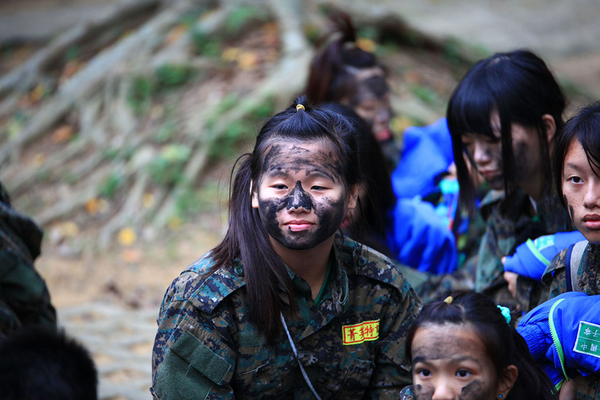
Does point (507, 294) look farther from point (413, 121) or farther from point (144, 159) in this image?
point (144, 159)

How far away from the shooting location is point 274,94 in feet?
21.9

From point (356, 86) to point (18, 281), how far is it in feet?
8.11

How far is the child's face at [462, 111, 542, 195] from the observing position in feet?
9.56

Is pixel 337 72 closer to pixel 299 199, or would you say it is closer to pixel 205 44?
pixel 299 199

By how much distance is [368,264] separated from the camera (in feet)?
8.38

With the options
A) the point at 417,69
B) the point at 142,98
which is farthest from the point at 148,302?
the point at 417,69

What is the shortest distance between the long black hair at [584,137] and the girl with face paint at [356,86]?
6.42 feet

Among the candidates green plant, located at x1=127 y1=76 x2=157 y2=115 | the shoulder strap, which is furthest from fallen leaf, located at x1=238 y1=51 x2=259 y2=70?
the shoulder strap

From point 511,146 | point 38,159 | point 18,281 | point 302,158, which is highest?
point 302,158

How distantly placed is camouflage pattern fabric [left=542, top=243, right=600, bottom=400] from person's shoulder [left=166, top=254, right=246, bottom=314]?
1176 millimetres

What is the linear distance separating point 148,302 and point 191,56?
11.9 feet

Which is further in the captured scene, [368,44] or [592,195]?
[368,44]

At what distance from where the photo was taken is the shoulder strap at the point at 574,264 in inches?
92.2

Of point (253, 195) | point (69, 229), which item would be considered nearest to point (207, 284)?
point (253, 195)
